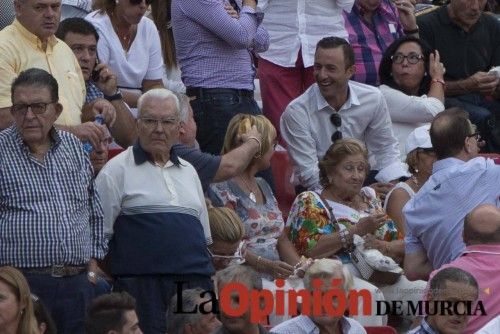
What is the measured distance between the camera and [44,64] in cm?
857

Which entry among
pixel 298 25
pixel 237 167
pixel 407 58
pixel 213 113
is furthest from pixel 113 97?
pixel 407 58

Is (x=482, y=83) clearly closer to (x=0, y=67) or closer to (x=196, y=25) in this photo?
(x=196, y=25)

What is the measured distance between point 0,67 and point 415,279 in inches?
106

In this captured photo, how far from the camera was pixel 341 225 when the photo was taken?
942 cm

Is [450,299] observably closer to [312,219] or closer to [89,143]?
[312,219]

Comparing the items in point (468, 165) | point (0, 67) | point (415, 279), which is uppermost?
point (0, 67)

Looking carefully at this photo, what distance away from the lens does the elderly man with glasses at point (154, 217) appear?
26.6 feet

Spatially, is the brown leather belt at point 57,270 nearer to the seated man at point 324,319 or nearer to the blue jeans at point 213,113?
the seated man at point 324,319

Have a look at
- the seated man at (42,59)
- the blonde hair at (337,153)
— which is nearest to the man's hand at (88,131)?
the seated man at (42,59)

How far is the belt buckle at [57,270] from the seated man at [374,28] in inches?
169

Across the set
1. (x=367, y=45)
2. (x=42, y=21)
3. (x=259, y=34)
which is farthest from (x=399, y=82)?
(x=42, y=21)

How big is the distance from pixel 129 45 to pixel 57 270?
2.78 m

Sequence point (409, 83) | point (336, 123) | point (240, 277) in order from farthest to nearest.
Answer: point (409, 83), point (336, 123), point (240, 277)

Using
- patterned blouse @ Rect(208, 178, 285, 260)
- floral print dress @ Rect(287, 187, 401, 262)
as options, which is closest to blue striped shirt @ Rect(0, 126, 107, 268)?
patterned blouse @ Rect(208, 178, 285, 260)
